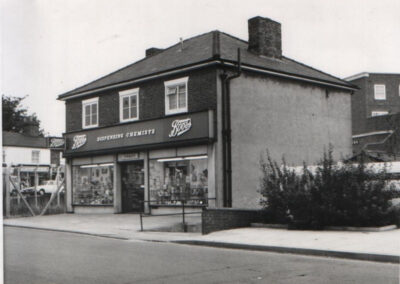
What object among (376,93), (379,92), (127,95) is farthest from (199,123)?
(379,92)

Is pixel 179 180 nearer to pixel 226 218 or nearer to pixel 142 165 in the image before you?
pixel 142 165

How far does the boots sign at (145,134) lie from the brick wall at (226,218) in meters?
4.67

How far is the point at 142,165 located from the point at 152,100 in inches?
115

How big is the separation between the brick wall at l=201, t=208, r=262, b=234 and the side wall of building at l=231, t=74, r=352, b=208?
350cm

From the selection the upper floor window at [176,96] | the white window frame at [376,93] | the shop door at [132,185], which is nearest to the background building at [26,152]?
the shop door at [132,185]

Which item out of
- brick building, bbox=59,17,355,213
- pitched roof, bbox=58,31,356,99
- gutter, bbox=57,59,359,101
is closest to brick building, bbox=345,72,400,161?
gutter, bbox=57,59,359,101

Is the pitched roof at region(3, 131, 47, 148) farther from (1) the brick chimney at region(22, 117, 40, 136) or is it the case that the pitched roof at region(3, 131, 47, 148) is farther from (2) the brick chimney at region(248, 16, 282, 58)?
(2) the brick chimney at region(248, 16, 282, 58)

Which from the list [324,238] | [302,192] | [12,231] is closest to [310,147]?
[302,192]

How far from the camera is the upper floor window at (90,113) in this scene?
81.7 ft

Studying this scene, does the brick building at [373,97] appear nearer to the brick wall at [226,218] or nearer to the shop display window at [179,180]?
the shop display window at [179,180]

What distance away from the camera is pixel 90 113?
25.3 meters

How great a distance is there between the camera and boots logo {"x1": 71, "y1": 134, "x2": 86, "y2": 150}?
2495 centimetres

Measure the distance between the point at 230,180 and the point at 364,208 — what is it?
285 inches

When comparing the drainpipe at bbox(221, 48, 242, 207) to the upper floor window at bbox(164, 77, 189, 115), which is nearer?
the drainpipe at bbox(221, 48, 242, 207)
